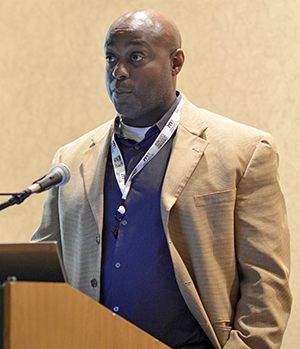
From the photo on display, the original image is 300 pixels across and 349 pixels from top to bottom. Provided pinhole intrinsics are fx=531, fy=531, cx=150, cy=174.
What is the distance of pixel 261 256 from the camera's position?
5.74 feet

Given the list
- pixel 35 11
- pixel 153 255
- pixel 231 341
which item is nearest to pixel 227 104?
pixel 35 11

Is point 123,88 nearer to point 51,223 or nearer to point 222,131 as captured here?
point 222,131

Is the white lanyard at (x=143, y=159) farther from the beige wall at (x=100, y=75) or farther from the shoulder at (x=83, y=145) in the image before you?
the beige wall at (x=100, y=75)

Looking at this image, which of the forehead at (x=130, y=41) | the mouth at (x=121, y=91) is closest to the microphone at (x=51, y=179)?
the mouth at (x=121, y=91)

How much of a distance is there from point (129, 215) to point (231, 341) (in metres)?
0.53

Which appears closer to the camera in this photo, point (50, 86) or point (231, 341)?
point (231, 341)

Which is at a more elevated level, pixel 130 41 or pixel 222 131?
pixel 130 41

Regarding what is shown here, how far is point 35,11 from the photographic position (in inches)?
116

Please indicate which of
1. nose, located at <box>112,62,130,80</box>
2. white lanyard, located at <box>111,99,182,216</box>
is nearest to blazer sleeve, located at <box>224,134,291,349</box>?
white lanyard, located at <box>111,99,182,216</box>

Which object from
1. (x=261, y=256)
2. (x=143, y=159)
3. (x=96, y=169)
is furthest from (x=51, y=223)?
(x=261, y=256)

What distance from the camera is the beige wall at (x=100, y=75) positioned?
2881 mm

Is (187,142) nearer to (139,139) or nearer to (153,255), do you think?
(139,139)

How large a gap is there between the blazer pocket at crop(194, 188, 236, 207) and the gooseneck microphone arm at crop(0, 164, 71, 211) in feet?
1.67

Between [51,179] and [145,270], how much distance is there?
21.3 inches
